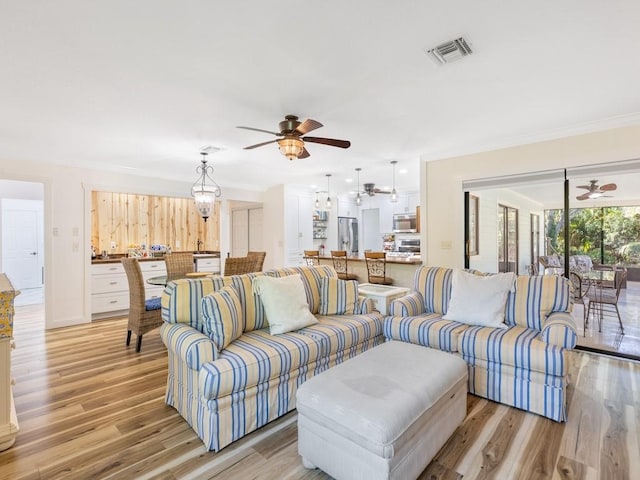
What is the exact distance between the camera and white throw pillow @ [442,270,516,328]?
9.04 ft

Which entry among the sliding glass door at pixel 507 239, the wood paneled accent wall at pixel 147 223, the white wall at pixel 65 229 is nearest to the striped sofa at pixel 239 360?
the sliding glass door at pixel 507 239

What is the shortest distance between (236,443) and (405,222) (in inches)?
258

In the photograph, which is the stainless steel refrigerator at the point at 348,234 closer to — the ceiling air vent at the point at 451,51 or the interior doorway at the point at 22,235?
the ceiling air vent at the point at 451,51

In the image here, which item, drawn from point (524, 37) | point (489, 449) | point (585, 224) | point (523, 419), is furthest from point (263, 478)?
point (585, 224)

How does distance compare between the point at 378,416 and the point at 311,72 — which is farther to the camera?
the point at 311,72

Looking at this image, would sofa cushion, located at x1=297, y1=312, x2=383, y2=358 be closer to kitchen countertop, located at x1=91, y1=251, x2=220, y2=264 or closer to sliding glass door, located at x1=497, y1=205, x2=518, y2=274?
sliding glass door, located at x1=497, y1=205, x2=518, y2=274

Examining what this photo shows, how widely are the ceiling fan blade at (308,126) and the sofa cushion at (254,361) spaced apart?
1683mm

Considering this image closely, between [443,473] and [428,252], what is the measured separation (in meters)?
3.29

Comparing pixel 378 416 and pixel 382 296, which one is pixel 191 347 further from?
pixel 382 296

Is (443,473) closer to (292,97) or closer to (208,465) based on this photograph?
(208,465)

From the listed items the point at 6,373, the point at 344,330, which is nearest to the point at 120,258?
the point at 6,373

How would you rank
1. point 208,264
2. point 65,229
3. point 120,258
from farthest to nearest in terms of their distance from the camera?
point 208,264 < point 120,258 < point 65,229

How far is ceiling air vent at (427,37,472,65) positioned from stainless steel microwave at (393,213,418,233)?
5712 mm

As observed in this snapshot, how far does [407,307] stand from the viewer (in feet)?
10.1
